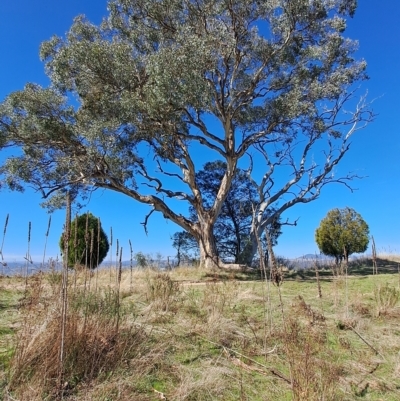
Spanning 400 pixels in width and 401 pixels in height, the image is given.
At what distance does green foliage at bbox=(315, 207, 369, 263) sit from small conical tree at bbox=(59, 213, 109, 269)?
11174 mm

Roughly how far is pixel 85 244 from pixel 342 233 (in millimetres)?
16482

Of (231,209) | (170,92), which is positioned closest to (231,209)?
(231,209)

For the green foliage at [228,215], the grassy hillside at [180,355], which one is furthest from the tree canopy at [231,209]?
the grassy hillside at [180,355]

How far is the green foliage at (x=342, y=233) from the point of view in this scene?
1892 cm

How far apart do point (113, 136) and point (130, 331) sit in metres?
Answer: 8.60

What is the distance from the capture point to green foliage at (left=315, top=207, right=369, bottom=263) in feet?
62.1

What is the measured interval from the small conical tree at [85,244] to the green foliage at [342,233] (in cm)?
1117

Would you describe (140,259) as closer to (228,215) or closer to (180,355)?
(228,215)

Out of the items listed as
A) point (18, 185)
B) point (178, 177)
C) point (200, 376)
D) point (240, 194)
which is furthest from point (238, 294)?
point (240, 194)

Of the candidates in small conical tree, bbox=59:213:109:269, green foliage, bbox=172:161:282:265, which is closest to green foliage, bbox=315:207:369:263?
green foliage, bbox=172:161:282:265

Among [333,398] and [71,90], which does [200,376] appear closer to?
[333,398]

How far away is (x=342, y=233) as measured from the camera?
19047 mm

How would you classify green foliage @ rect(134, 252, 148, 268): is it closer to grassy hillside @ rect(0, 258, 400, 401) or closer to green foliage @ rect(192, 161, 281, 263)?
green foliage @ rect(192, 161, 281, 263)

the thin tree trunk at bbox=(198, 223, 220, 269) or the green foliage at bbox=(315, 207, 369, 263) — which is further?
the green foliage at bbox=(315, 207, 369, 263)
